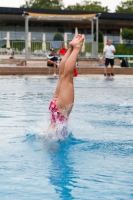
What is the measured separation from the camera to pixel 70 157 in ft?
19.3

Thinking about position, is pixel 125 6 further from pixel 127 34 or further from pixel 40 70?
pixel 40 70

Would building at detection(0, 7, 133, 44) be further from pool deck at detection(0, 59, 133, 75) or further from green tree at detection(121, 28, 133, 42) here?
pool deck at detection(0, 59, 133, 75)

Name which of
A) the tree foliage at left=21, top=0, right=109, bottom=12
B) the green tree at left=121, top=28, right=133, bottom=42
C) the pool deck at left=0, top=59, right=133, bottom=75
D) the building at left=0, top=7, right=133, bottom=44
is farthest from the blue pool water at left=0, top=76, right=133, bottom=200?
the tree foliage at left=21, top=0, right=109, bottom=12

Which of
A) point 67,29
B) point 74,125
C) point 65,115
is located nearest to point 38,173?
point 65,115

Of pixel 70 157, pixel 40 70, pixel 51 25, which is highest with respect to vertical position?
pixel 51 25

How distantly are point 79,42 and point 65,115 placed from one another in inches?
35.1

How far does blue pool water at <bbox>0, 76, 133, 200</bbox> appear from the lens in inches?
181

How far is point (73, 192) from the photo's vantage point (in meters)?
4.55

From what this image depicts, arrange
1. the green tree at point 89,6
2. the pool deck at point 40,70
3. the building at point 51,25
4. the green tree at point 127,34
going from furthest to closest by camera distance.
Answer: the green tree at point 89,6 < the green tree at point 127,34 < the building at point 51,25 < the pool deck at point 40,70

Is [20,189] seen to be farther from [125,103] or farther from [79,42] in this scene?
[125,103]

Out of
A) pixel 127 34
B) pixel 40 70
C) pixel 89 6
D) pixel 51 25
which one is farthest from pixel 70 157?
pixel 89 6

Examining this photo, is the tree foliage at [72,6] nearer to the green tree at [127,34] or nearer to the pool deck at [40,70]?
the green tree at [127,34]

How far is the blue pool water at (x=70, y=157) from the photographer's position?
4586 millimetres

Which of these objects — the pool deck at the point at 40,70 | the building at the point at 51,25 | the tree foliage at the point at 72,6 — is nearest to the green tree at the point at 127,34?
the building at the point at 51,25
